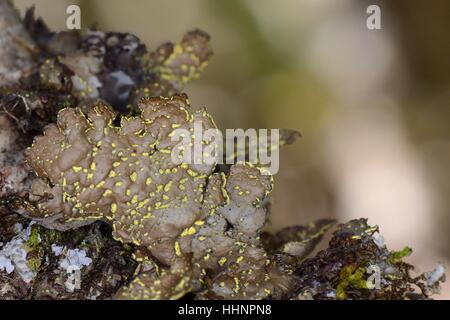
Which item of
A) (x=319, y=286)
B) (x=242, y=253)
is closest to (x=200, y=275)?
(x=242, y=253)

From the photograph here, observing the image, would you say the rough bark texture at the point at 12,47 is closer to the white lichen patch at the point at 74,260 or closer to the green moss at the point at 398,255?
the white lichen patch at the point at 74,260

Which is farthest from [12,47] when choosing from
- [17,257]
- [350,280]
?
[350,280]

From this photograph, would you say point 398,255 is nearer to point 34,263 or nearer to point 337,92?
point 34,263

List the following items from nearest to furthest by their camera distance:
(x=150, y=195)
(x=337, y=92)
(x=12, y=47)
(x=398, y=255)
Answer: (x=150, y=195), (x=398, y=255), (x=12, y=47), (x=337, y=92)

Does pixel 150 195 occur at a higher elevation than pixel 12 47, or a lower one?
lower

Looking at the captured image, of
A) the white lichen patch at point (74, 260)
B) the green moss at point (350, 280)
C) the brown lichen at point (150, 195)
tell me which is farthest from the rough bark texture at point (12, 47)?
the green moss at point (350, 280)
